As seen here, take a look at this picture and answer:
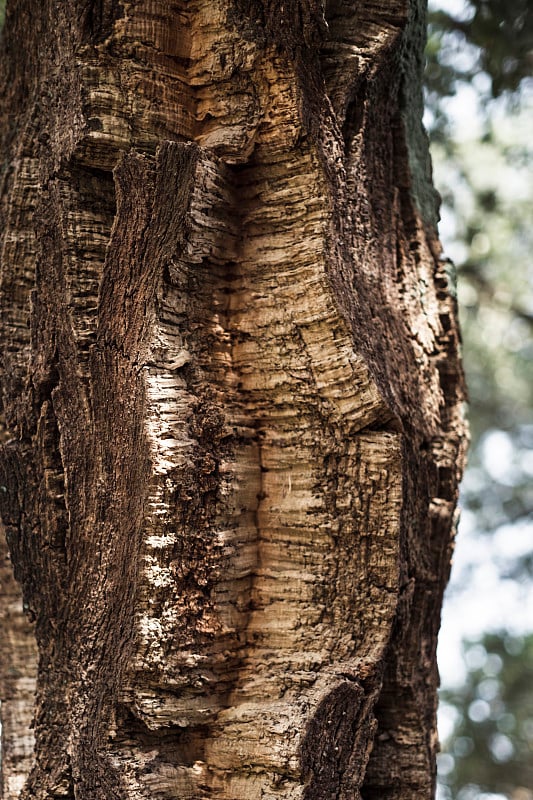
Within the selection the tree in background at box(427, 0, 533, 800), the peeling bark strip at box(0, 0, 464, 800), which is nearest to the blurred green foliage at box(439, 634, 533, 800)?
the tree in background at box(427, 0, 533, 800)

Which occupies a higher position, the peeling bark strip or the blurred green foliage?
the peeling bark strip

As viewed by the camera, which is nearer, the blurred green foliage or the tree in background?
the tree in background

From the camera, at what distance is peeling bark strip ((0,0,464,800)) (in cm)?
160

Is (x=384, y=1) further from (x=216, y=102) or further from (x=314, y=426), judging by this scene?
(x=314, y=426)

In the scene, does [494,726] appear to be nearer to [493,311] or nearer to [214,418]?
[493,311]

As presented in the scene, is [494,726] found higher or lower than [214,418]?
lower

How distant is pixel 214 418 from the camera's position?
1.69 metres

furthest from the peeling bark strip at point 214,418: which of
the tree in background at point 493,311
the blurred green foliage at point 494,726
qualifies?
the blurred green foliage at point 494,726

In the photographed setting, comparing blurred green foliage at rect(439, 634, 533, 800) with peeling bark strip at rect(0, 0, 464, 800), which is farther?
blurred green foliage at rect(439, 634, 533, 800)

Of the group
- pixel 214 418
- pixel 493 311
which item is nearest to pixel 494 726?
pixel 493 311

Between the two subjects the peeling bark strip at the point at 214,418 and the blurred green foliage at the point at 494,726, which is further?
the blurred green foliage at the point at 494,726

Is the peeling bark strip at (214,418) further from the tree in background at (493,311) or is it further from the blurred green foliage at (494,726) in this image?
the blurred green foliage at (494,726)

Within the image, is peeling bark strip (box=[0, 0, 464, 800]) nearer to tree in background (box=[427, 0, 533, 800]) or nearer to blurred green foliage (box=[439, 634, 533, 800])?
tree in background (box=[427, 0, 533, 800])

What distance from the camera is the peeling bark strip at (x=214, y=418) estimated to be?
63.0 inches
